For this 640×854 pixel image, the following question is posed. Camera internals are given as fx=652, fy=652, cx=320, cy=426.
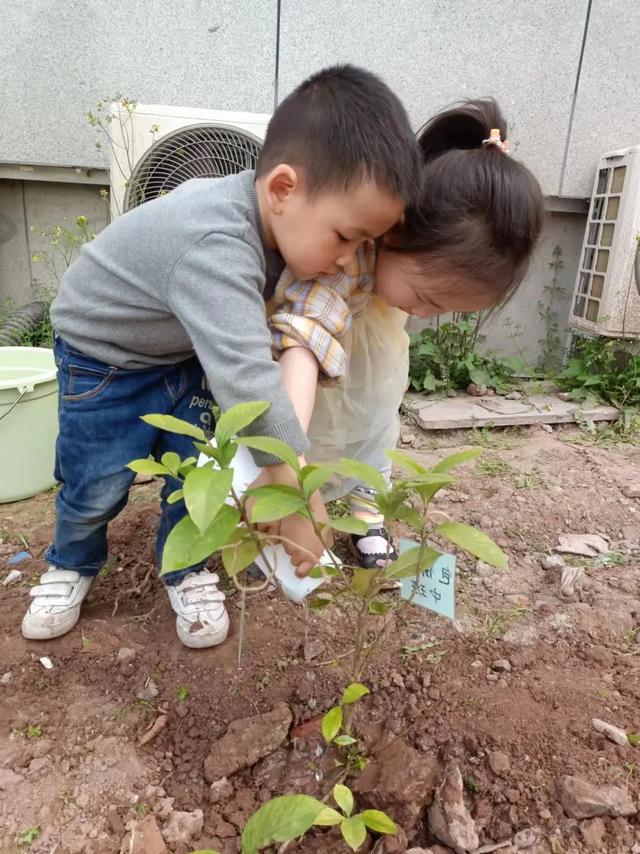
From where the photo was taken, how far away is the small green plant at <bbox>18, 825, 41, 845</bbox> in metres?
1.00

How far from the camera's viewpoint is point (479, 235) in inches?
48.7

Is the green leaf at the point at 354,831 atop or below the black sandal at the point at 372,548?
atop

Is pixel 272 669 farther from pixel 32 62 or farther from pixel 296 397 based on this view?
pixel 32 62

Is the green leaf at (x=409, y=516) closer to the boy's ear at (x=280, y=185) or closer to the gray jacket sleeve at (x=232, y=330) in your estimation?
the gray jacket sleeve at (x=232, y=330)

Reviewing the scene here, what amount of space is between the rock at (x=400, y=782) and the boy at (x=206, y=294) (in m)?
0.37

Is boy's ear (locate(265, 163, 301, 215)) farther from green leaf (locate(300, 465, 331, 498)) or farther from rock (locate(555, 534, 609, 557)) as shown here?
rock (locate(555, 534, 609, 557))

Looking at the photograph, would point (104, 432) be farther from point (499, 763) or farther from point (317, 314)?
point (499, 763)

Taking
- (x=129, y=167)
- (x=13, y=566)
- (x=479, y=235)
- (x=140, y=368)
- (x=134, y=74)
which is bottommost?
(x=13, y=566)

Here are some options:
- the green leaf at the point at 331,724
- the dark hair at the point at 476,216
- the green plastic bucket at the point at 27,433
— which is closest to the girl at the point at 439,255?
the dark hair at the point at 476,216

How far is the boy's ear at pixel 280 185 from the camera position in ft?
3.66

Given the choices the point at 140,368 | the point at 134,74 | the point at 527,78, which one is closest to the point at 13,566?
the point at 140,368

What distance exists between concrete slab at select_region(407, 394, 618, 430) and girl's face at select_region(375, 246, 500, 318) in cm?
142

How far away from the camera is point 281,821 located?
2.44 feet

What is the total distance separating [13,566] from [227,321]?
1.11 metres
